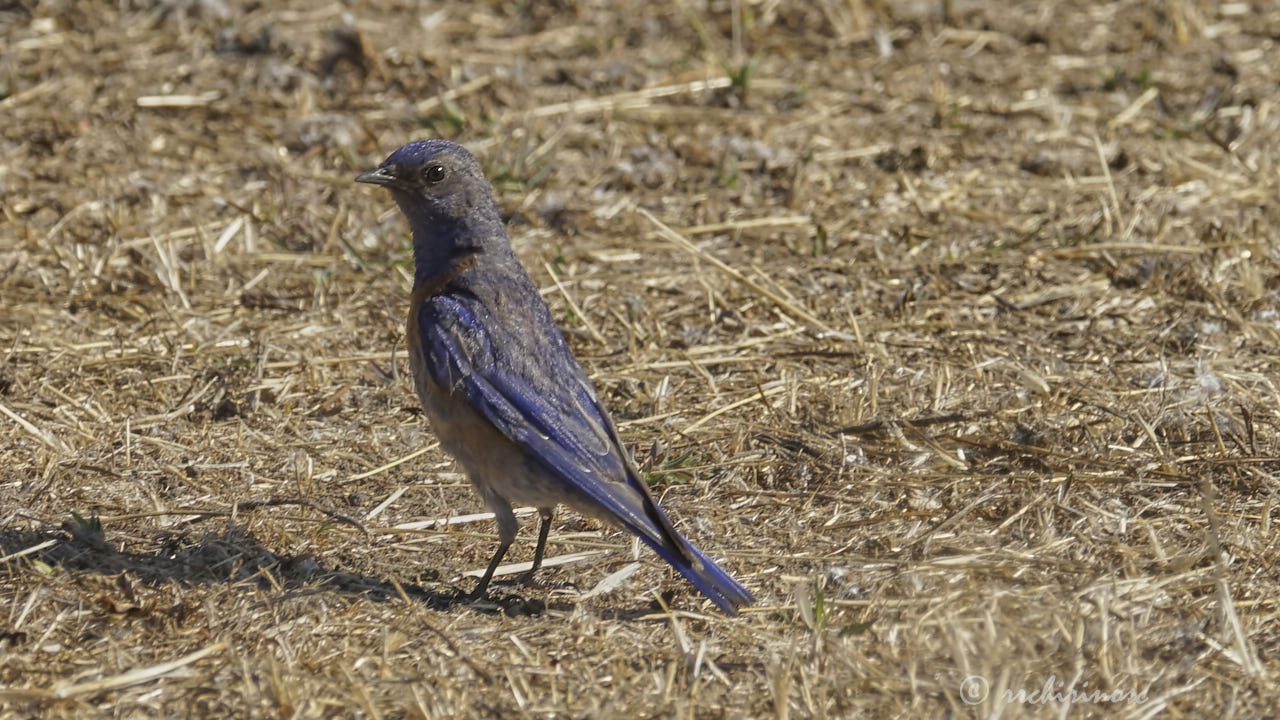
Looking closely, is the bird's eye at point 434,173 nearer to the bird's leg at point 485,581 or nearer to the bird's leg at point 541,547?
the bird's leg at point 541,547

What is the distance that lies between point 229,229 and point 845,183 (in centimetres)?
325

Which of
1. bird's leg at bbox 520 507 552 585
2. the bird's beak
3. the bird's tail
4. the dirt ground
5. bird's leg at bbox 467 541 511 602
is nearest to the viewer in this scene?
the dirt ground

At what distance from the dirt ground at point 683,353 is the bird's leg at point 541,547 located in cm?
6

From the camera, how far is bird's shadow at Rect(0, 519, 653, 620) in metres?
4.95

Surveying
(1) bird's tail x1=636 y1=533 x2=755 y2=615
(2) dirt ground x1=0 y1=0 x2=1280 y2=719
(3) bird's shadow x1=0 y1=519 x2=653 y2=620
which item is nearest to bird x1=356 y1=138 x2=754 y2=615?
(1) bird's tail x1=636 y1=533 x2=755 y2=615

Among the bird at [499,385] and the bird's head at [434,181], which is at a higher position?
the bird's head at [434,181]

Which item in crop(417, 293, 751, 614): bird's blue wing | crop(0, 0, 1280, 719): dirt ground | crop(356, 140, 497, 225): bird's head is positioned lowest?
crop(0, 0, 1280, 719): dirt ground

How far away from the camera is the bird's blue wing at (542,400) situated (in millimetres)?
4855

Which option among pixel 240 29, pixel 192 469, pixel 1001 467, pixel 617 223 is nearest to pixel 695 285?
pixel 617 223

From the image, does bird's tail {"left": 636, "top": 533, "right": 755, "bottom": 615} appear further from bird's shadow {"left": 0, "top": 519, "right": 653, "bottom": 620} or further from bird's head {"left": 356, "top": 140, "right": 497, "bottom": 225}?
bird's head {"left": 356, "top": 140, "right": 497, "bottom": 225}

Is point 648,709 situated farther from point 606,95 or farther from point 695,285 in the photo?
point 606,95

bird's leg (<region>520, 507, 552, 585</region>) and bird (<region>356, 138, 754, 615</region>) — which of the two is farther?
bird's leg (<region>520, 507, 552, 585</region>)

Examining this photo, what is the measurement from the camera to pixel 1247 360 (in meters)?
6.39

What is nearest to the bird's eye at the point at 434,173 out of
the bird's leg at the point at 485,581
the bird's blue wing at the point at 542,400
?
the bird's blue wing at the point at 542,400
